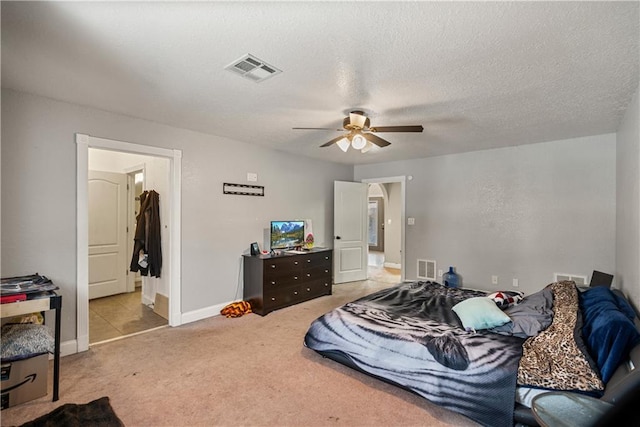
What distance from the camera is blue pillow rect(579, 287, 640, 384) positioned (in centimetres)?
162

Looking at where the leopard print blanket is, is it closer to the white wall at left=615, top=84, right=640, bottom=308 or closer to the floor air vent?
the white wall at left=615, top=84, right=640, bottom=308

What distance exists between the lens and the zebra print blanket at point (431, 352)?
188 centimetres

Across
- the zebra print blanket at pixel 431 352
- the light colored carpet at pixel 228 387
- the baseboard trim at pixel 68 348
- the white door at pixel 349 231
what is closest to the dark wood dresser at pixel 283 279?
the light colored carpet at pixel 228 387

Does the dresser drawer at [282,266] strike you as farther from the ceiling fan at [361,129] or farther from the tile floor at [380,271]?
the tile floor at [380,271]

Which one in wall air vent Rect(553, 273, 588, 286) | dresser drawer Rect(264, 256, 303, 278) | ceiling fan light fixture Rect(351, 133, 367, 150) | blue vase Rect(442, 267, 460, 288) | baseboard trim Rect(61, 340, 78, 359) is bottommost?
baseboard trim Rect(61, 340, 78, 359)

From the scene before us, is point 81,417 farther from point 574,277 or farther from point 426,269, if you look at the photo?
point 574,277

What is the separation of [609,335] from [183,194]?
4.04 m

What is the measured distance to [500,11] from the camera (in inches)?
61.1

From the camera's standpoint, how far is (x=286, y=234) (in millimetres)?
4875

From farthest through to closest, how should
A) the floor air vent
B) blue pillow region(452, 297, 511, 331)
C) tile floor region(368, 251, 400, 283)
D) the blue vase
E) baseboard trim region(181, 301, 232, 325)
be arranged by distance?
tile floor region(368, 251, 400, 283) → the floor air vent → the blue vase → baseboard trim region(181, 301, 232, 325) → blue pillow region(452, 297, 511, 331)

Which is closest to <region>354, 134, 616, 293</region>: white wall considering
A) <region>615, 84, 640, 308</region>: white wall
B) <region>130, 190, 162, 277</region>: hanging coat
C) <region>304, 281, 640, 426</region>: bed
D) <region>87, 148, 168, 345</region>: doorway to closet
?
<region>615, 84, 640, 308</region>: white wall

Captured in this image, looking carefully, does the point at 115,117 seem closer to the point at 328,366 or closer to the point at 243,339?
the point at 243,339

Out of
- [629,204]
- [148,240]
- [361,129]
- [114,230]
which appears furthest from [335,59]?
[114,230]

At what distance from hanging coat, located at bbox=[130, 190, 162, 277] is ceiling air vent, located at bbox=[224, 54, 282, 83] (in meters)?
2.67
